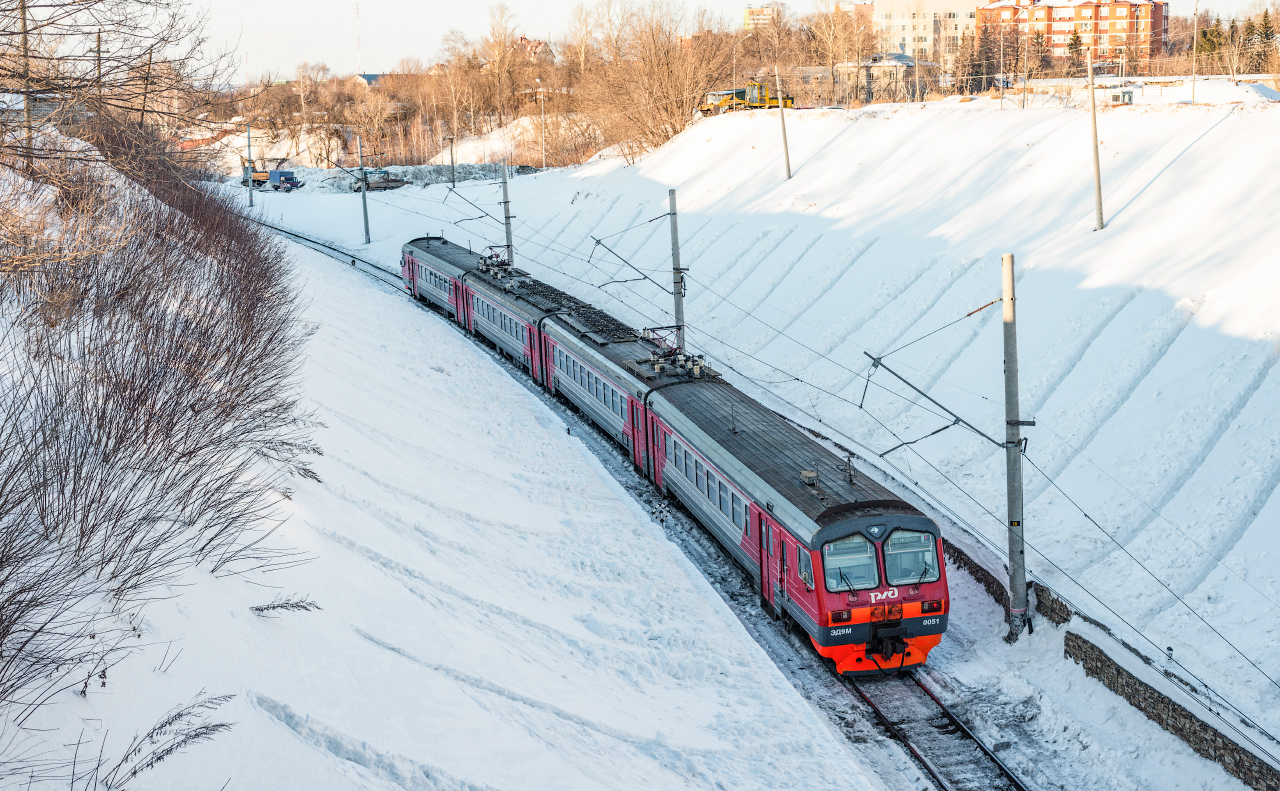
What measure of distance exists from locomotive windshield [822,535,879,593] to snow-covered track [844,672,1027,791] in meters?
1.61

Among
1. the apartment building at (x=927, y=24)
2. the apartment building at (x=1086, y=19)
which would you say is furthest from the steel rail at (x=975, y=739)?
the apartment building at (x=927, y=24)

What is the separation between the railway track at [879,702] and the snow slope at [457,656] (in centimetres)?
43

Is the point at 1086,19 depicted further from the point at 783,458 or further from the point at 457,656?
the point at 457,656

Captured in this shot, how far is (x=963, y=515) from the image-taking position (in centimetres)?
2138

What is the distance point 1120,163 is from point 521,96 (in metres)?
91.2

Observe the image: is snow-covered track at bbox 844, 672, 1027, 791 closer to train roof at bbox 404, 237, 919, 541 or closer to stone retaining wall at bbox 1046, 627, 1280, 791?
stone retaining wall at bbox 1046, 627, 1280, 791

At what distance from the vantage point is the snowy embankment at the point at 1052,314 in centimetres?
1772

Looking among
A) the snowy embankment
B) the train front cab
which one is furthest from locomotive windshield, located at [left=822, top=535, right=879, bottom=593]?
the snowy embankment

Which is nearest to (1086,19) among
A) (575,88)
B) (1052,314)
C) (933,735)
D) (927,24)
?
(927,24)

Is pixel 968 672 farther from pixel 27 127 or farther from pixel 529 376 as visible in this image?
pixel 529 376

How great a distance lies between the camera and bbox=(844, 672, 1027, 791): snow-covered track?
12.5 meters

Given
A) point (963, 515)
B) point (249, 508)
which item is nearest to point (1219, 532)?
point (963, 515)

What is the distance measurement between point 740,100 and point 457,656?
212ft

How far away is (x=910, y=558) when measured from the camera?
48.4 ft
